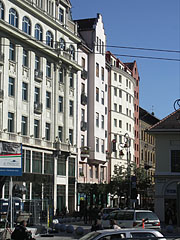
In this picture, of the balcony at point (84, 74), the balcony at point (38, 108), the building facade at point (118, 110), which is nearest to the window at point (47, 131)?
the balcony at point (38, 108)

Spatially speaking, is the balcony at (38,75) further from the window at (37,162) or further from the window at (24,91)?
the window at (37,162)

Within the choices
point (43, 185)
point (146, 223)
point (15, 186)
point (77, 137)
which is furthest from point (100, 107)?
point (146, 223)

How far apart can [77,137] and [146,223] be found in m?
35.2

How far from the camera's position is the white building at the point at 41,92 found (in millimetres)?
48469

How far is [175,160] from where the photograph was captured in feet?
162

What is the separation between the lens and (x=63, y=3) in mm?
59500

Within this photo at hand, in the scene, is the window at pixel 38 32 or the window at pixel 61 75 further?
the window at pixel 61 75

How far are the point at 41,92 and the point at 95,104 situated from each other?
16.2 metres

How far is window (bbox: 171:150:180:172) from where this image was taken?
4928 cm

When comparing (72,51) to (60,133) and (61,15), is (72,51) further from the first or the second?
(60,133)

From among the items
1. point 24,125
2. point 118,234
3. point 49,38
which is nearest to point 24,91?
point 24,125

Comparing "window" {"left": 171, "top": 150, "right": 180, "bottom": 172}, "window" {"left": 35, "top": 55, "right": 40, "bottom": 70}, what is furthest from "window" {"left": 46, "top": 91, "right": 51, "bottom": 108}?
"window" {"left": 171, "top": 150, "right": 180, "bottom": 172}

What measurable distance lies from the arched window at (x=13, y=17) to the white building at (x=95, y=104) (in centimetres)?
1843

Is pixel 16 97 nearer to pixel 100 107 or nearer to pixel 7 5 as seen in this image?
pixel 7 5
